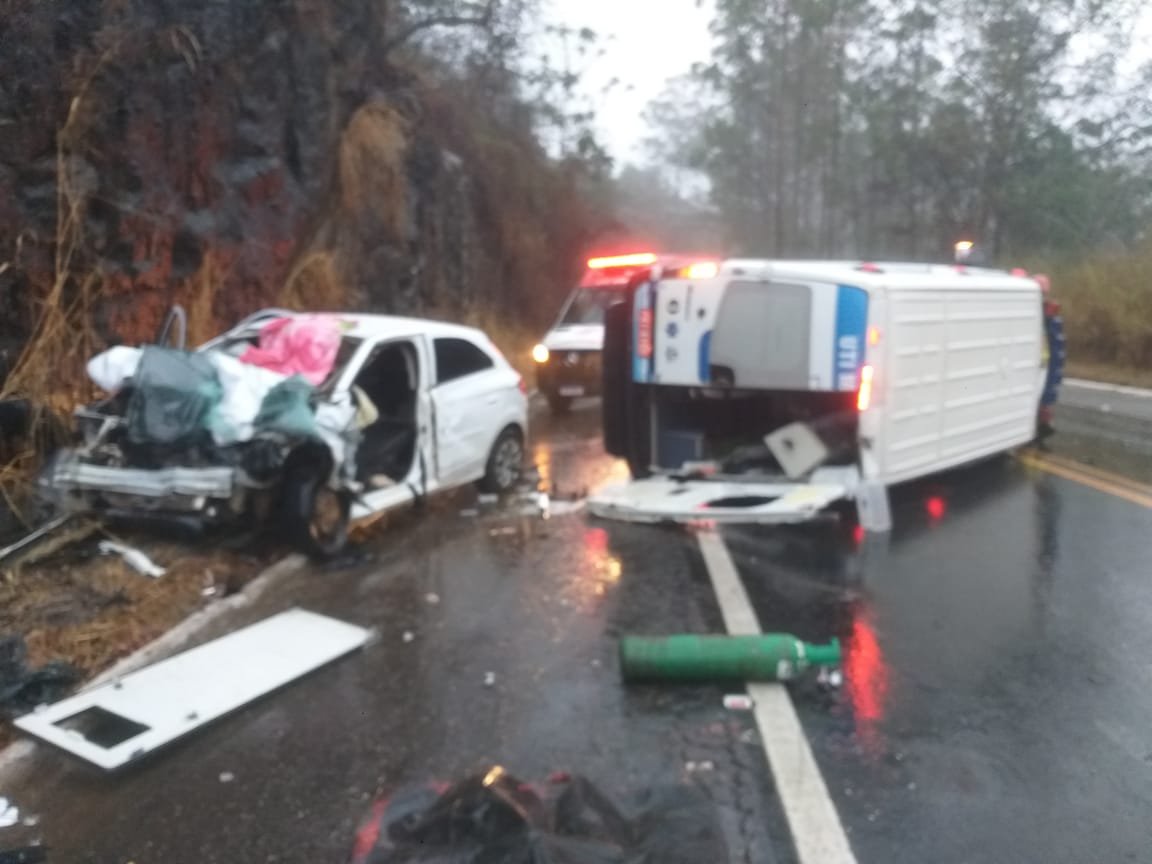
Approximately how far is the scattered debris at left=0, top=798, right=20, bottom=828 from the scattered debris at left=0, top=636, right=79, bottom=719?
2.76ft

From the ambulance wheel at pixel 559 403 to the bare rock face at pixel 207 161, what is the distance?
11.0 ft

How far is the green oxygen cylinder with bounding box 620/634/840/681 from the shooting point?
5414mm

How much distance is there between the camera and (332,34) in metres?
17.6

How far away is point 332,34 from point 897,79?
29.7 metres

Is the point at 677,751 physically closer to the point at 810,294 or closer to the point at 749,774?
the point at 749,774

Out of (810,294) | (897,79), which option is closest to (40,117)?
(810,294)

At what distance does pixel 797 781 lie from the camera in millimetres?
4484

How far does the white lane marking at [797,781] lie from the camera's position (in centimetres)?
398

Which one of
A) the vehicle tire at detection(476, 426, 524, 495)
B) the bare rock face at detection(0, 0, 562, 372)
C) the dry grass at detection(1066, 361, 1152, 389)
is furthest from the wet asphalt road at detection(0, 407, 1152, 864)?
the dry grass at detection(1066, 361, 1152, 389)

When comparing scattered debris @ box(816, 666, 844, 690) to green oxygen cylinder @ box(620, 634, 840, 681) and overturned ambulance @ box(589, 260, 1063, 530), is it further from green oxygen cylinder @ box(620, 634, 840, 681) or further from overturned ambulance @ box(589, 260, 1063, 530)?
overturned ambulance @ box(589, 260, 1063, 530)

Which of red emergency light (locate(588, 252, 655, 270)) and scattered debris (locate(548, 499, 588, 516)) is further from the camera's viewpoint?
red emergency light (locate(588, 252, 655, 270))

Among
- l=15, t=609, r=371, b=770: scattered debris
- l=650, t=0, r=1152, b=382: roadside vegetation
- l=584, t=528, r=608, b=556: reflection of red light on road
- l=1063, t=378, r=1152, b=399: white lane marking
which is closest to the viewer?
l=15, t=609, r=371, b=770: scattered debris

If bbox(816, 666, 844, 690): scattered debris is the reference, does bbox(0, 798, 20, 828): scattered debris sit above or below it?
below

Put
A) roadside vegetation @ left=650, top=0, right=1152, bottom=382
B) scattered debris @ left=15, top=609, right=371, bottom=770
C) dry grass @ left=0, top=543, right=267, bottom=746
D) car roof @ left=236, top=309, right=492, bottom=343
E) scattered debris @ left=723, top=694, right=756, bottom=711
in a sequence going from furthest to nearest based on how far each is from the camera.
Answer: roadside vegetation @ left=650, top=0, right=1152, bottom=382 < car roof @ left=236, top=309, right=492, bottom=343 < dry grass @ left=0, top=543, right=267, bottom=746 < scattered debris @ left=723, top=694, right=756, bottom=711 < scattered debris @ left=15, top=609, right=371, bottom=770
